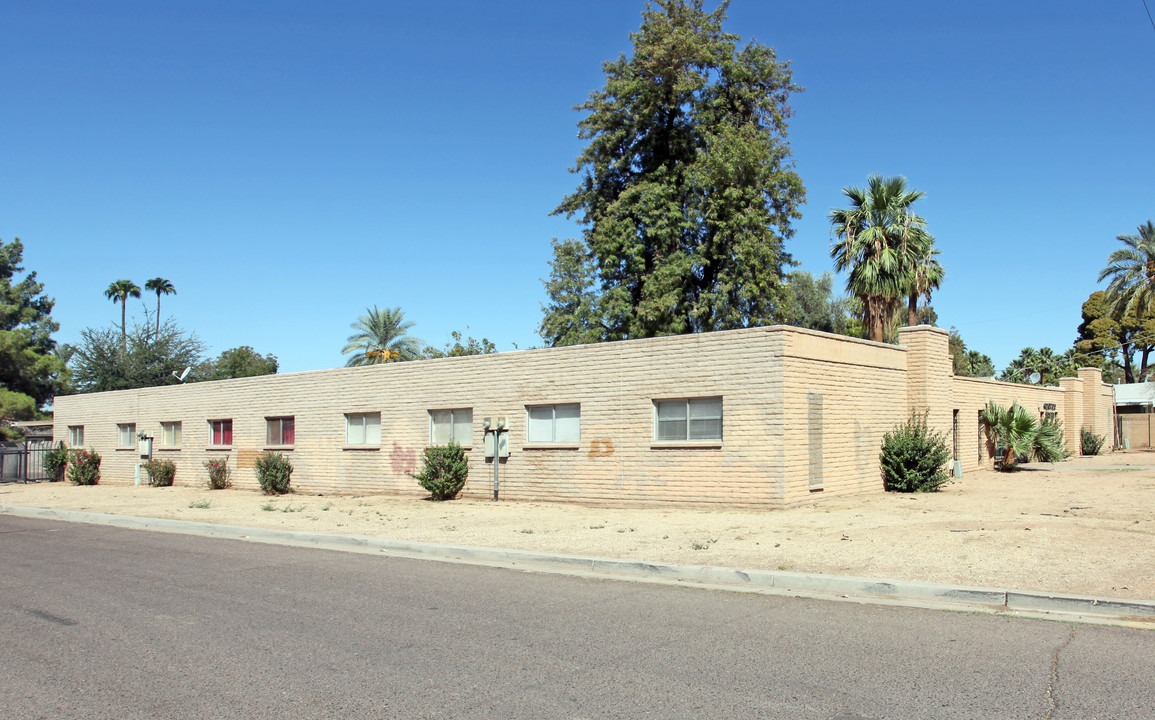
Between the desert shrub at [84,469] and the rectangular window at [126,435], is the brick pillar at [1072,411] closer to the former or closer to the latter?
the rectangular window at [126,435]

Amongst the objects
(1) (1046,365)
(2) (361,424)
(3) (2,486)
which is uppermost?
(1) (1046,365)

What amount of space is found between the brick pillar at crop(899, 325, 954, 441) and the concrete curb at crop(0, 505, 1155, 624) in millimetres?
13510

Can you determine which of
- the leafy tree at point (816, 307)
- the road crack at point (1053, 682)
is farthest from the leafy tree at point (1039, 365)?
the road crack at point (1053, 682)

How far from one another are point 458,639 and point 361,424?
59.6ft

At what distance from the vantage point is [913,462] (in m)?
20.1

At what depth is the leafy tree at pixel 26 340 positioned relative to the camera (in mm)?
59438

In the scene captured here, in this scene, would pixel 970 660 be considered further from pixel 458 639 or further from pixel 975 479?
pixel 975 479

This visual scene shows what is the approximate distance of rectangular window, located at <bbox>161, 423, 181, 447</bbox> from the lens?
31172 mm

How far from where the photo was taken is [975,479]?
76.0ft

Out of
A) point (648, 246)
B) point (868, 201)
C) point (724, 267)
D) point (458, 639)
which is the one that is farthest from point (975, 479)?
point (458, 639)

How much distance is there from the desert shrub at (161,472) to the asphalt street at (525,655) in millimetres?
20988

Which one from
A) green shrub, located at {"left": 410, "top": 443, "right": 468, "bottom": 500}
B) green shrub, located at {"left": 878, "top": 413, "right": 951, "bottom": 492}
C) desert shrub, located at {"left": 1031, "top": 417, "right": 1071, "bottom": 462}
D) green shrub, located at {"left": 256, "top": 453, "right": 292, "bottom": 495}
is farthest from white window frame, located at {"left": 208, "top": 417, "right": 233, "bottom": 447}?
desert shrub, located at {"left": 1031, "top": 417, "right": 1071, "bottom": 462}

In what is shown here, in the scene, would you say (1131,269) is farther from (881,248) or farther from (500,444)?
(500,444)

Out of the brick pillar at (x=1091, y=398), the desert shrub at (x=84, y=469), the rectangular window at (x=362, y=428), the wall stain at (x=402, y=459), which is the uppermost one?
the brick pillar at (x=1091, y=398)
